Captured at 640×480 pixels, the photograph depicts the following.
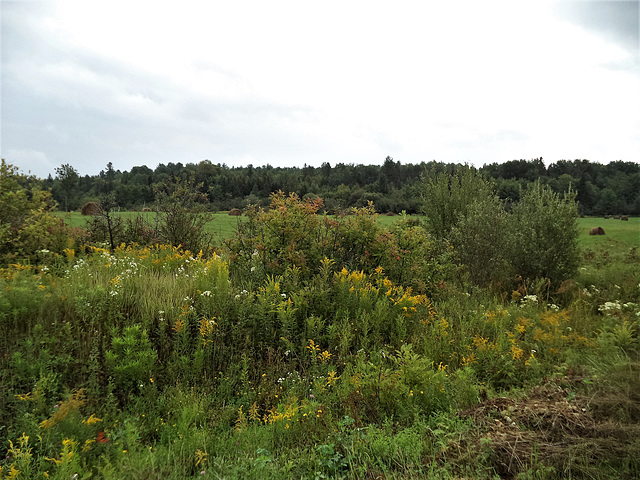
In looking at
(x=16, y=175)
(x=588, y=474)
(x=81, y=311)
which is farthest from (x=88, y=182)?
(x=588, y=474)

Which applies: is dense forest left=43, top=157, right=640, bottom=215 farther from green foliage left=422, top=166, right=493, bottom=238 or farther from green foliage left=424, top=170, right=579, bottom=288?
green foliage left=424, top=170, right=579, bottom=288

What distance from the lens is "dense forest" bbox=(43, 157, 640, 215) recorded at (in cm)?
5253

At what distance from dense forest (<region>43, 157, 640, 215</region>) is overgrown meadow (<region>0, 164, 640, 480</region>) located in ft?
109

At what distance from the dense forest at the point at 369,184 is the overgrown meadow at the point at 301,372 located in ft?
109

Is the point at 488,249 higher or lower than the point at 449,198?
lower

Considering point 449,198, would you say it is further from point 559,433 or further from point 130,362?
point 130,362

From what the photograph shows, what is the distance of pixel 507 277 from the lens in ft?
32.1

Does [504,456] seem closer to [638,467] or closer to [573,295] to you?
[638,467]

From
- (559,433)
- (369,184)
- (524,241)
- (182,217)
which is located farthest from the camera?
(369,184)

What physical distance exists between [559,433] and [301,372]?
2907 mm

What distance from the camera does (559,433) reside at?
310 centimetres

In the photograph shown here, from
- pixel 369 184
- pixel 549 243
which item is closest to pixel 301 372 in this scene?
pixel 549 243

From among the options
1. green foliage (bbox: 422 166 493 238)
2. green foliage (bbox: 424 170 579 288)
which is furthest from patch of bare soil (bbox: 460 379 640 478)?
green foliage (bbox: 422 166 493 238)

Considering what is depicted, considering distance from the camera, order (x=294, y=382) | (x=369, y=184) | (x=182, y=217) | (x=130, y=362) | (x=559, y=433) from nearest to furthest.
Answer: (x=559, y=433) < (x=130, y=362) < (x=294, y=382) < (x=182, y=217) < (x=369, y=184)
